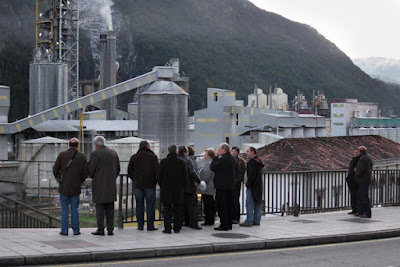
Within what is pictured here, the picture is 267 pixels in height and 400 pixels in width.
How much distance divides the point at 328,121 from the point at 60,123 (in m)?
54.0

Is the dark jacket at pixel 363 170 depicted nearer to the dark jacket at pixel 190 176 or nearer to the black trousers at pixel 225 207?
the black trousers at pixel 225 207

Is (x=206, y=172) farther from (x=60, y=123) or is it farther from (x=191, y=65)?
(x=191, y=65)

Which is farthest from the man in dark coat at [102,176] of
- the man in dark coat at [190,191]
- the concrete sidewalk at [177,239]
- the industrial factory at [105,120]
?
the industrial factory at [105,120]

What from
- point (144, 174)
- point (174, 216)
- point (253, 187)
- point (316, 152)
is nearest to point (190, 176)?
point (174, 216)

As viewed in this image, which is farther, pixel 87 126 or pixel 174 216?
pixel 87 126

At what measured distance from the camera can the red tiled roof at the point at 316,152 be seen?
38.2m

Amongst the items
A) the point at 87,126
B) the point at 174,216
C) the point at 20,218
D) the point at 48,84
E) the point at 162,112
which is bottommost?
the point at 20,218

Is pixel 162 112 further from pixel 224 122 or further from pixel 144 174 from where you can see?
pixel 144 174

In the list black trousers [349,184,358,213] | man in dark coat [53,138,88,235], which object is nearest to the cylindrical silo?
black trousers [349,184,358,213]

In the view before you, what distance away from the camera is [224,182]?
1420cm

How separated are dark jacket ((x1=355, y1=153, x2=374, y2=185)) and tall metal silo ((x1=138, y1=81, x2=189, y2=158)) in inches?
1844

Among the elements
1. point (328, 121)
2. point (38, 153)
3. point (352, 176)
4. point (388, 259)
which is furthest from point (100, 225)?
point (328, 121)

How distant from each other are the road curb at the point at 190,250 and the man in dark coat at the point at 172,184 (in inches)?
66.2

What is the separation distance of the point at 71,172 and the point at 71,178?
0.39 ft
